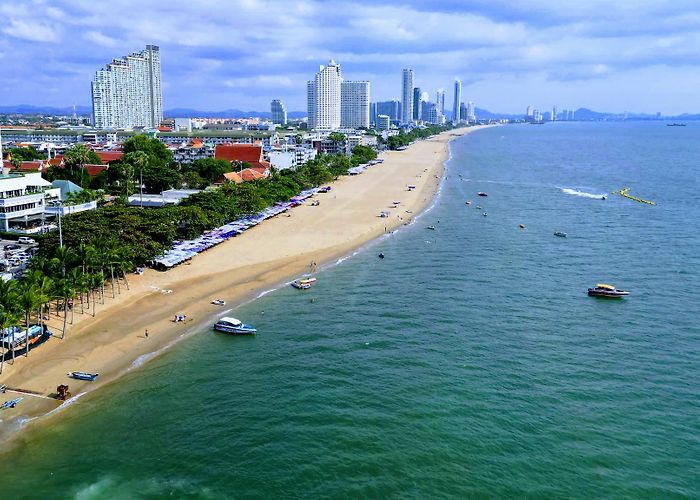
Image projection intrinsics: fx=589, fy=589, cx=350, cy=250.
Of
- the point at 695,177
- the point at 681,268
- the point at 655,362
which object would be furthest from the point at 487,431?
the point at 695,177

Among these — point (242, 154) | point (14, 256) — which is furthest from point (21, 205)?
point (242, 154)

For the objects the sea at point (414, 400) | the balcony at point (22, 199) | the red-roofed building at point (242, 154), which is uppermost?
the red-roofed building at point (242, 154)

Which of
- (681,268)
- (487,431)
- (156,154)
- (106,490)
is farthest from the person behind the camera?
(156,154)

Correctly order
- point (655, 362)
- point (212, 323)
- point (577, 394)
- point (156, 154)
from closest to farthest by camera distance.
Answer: point (577, 394) < point (655, 362) < point (212, 323) < point (156, 154)

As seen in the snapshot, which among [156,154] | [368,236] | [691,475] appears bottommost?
[691,475]

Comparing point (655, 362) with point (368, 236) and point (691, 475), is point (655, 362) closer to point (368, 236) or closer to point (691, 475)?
point (691, 475)

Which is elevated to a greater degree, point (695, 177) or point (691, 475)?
point (695, 177)

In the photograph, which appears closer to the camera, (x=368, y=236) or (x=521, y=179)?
(x=368, y=236)

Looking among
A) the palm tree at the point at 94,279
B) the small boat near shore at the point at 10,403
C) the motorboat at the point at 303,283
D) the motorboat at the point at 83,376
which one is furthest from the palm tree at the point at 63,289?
the motorboat at the point at 303,283

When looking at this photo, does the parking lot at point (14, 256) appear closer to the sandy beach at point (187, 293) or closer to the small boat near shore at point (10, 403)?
the sandy beach at point (187, 293)
